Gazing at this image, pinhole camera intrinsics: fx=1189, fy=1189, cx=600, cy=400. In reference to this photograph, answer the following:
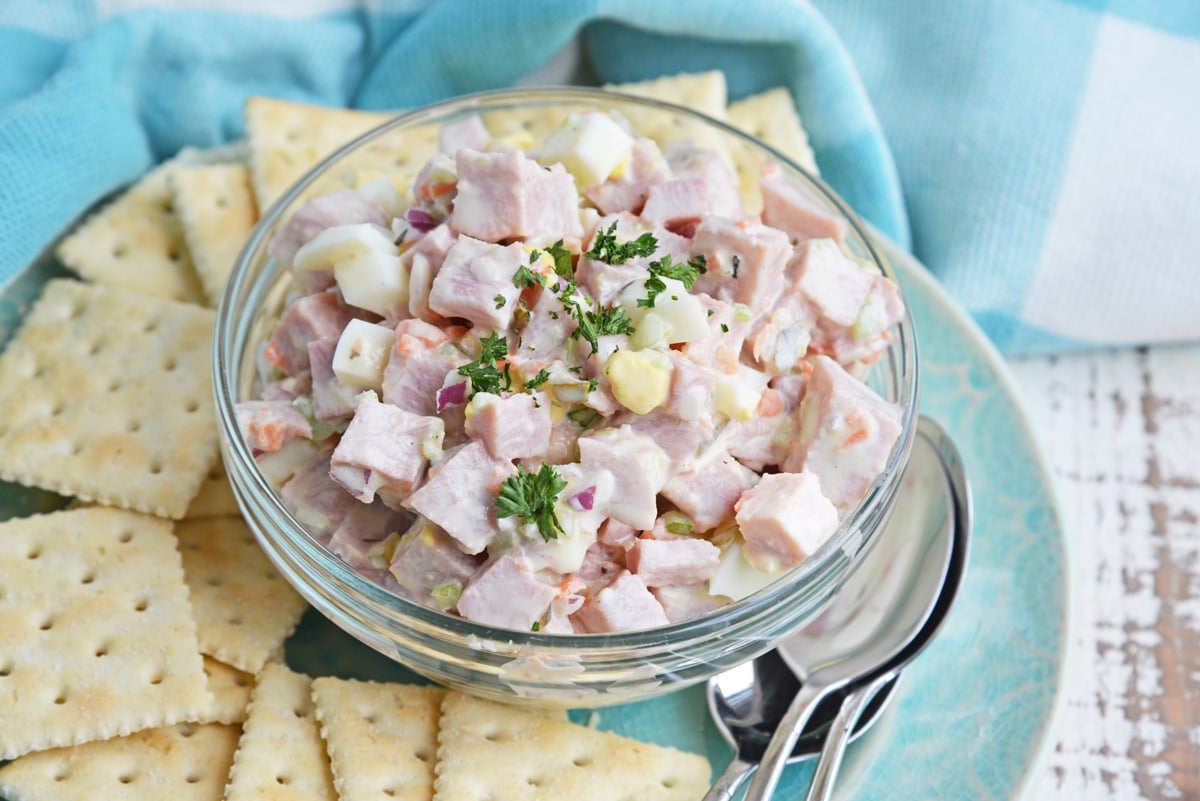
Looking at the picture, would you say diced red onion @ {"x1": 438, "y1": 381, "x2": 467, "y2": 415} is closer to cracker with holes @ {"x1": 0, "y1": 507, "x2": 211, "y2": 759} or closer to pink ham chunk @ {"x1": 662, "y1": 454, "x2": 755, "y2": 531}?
pink ham chunk @ {"x1": 662, "y1": 454, "x2": 755, "y2": 531}

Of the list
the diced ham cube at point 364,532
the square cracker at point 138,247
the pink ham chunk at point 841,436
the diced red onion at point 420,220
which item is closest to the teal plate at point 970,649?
the square cracker at point 138,247

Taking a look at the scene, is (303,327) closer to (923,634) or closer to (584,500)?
(584,500)

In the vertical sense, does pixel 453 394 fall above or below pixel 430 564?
above

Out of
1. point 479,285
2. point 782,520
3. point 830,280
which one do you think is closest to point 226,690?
point 479,285

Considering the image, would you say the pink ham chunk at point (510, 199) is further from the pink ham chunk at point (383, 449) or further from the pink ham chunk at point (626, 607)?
the pink ham chunk at point (626, 607)

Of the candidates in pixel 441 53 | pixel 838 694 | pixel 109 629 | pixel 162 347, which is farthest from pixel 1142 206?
pixel 109 629
